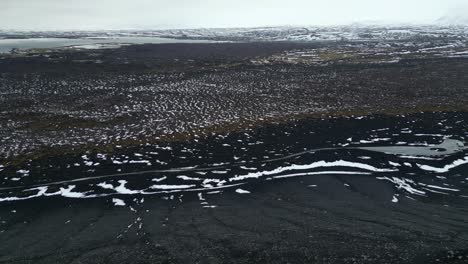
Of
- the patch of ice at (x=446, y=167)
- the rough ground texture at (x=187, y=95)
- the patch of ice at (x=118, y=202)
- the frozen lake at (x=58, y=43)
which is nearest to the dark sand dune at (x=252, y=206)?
the patch of ice at (x=446, y=167)

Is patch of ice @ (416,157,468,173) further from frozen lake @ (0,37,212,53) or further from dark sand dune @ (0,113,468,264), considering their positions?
frozen lake @ (0,37,212,53)

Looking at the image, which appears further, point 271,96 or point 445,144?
point 271,96

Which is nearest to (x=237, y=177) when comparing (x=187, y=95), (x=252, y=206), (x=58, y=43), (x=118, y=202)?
(x=252, y=206)

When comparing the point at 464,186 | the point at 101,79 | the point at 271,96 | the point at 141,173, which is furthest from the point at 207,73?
the point at 464,186

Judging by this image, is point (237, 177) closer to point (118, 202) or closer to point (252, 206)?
point (252, 206)

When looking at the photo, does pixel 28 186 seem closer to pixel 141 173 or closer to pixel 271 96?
pixel 141 173

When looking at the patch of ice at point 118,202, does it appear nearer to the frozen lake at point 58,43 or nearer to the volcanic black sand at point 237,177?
the volcanic black sand at point 237,177

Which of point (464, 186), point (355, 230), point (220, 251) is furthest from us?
Answer: point (464, 186)

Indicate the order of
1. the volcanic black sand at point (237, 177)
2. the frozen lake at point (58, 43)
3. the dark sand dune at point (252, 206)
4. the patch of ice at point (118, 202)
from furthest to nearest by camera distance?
the frozen lake at point (58, 43), the patch of ice at point (118, 202), the volcanic black sand at point (237, 177), the dark sand dune at point (252, 206)

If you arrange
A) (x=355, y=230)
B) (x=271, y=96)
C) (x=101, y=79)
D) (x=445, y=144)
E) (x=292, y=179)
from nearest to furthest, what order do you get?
(x=355, y=230) → (x=292, y=179) → (x=445, y=144) → (x=271, y=96) → (x=101, y=79)
